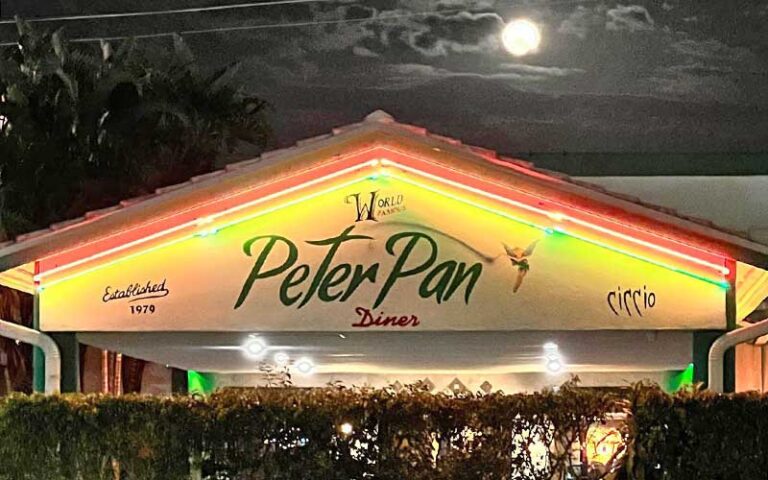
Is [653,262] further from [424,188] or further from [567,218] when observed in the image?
[424,188]

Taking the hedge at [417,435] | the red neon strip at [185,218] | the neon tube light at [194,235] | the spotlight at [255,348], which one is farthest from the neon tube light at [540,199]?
the spotlight at [255,348]

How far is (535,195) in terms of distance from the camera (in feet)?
26.6

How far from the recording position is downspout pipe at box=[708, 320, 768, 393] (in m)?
7.85

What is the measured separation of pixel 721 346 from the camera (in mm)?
8039

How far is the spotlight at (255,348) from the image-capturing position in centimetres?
1001

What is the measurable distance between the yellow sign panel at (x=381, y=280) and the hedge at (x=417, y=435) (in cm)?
137

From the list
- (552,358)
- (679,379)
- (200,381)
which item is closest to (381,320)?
(552,358)

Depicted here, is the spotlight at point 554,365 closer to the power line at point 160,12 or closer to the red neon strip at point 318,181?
the red neon strip at point 318,181

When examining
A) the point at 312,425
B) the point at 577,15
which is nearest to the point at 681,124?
the point at 577,15

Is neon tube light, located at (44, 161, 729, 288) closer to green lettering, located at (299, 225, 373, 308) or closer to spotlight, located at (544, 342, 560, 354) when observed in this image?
green lettering, located at (299, 225, 373, 308)

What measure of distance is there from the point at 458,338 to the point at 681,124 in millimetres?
11044

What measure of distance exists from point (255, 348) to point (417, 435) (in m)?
3.90

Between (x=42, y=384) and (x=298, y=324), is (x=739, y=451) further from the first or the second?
(x=42, y=384)

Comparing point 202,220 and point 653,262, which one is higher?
point 202,220
